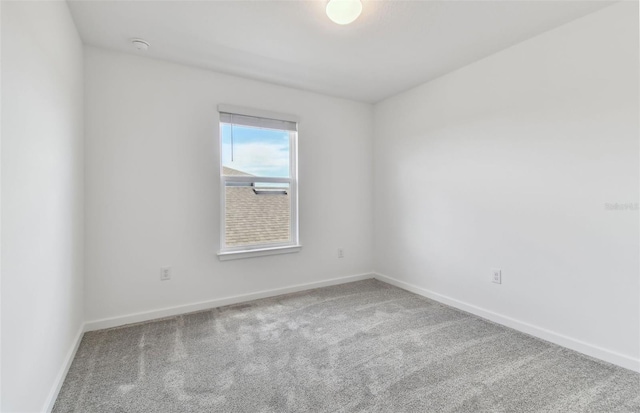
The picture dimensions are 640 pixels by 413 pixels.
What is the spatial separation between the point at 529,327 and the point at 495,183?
1.19 metres

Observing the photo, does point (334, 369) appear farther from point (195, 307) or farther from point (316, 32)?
point (316, 32)

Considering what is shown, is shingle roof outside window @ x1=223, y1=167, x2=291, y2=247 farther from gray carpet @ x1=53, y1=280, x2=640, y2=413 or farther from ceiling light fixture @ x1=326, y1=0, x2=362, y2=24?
ceiling light fixture @ x1=326, y1=0, x2=362, y2=24

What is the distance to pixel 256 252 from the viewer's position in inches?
122

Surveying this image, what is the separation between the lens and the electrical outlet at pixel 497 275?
2535 mm

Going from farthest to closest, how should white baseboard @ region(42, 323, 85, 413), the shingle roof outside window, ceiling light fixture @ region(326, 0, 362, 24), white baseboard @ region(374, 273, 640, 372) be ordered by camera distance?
the shingle roof outside window
white baseboard @ region(374, 273, 640, 372)
ceiling light fixture @ region(326, 0, 362, 24)
white baseboard @ region(42, 323, 85, 413)

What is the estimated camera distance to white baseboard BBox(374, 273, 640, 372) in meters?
1.88

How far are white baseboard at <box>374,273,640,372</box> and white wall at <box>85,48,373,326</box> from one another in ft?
4.77

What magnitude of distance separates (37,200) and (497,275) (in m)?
3.17

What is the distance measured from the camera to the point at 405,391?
65.2 inches

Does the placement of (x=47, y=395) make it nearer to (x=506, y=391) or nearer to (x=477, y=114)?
(x=506, y=391)

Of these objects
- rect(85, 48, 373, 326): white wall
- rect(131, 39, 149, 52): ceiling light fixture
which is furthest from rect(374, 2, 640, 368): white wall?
rect(131, 39, 149, 52): ceiling light fixture

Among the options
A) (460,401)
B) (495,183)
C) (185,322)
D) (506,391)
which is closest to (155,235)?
(185,322)

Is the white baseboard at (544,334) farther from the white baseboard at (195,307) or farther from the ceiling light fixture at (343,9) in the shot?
the ceiling light fixture at (343,9)

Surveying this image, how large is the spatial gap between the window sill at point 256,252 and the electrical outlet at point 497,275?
6.33 feet
